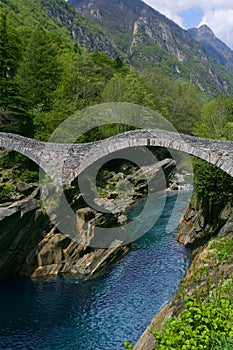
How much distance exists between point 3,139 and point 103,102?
1920cm

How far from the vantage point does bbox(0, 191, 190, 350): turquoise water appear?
1432 centimetres

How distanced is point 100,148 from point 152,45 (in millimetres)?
157368

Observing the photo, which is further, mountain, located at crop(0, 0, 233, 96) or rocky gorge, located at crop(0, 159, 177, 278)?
mountain, located at crop(0, 0, 233, 96)

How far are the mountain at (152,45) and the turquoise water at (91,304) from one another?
413 feet

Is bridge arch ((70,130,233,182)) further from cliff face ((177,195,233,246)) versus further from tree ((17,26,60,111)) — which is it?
tree ((17,26,60,111))

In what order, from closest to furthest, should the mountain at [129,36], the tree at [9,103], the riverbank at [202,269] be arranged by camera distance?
1. the riverbank at [202,269]
2. the tree at [9,103]
3. the mountain at [129,36]

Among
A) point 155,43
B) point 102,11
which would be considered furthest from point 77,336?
point 102,11

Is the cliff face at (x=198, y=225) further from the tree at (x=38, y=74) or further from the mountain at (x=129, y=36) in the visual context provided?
the mountain at (x=129, y=36)

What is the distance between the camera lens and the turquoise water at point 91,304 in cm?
1432

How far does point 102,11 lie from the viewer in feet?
628

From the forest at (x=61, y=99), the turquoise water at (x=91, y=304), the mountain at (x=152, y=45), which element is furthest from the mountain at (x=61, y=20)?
the turquoise water at (x=91, y=304)

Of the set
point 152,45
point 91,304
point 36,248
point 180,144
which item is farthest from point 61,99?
point 152,45

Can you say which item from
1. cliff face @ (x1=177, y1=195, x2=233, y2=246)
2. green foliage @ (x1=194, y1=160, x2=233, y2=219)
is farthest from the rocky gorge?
green foliage @ (x1=194, y1=160, x2=233, y2=219)

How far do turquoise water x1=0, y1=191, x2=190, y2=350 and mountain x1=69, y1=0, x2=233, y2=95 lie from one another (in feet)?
413
